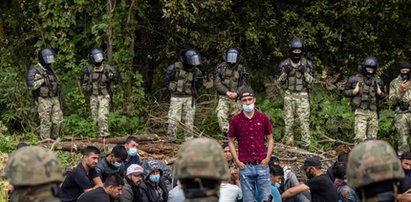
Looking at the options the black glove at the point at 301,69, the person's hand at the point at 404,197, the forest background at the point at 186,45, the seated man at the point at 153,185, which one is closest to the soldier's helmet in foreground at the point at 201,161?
the person's hand at the point at 404,197

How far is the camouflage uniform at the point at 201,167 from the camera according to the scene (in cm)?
529

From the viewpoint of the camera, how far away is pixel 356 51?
1822cm

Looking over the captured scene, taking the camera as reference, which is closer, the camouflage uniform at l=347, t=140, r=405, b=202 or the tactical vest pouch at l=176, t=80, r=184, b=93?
the camouflage uniform at l=347, t=140, r=405, b=202

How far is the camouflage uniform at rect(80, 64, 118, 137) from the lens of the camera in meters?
14.8

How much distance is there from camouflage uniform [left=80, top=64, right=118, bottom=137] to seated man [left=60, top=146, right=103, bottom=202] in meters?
5.03

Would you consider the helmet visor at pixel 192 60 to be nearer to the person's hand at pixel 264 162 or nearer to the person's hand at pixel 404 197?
the person's hand at pixel 264 162

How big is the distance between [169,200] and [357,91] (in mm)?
4987

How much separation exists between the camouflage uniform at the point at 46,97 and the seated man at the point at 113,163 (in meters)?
3.82

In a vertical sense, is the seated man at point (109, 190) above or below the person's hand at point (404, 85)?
below

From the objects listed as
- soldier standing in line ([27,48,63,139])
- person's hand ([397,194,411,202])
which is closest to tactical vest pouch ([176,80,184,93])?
soldier standing in line ([27,48,63,139])

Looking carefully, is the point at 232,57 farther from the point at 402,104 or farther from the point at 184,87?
the point at 402,104

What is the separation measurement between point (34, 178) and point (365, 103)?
9.50 metres

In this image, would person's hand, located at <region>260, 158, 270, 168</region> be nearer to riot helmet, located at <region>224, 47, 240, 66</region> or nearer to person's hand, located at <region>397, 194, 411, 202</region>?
person's hand, located at <region>397, 194, 411, 202</region>

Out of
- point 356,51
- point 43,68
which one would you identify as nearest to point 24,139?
point 43,68
